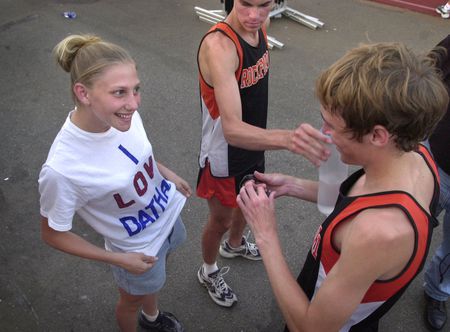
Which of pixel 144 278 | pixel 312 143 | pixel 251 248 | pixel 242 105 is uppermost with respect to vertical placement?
pixel 312 143

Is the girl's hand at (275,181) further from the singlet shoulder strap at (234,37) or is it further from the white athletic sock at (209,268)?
the white athletic sock at (209,268)

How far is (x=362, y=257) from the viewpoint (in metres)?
1.30

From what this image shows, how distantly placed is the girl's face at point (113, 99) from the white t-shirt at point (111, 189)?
67 mm

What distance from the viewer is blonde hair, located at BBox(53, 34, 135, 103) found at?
5.97 feet

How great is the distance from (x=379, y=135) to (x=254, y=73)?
1.12m

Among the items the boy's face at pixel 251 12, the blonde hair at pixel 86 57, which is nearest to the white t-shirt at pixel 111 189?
the blonde hair at pixel 86 57

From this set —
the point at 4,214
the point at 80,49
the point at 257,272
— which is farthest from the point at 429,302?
the point at 4,214

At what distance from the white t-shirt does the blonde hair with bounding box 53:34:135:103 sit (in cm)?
21

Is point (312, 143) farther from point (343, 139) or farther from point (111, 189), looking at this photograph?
point (111, 189)

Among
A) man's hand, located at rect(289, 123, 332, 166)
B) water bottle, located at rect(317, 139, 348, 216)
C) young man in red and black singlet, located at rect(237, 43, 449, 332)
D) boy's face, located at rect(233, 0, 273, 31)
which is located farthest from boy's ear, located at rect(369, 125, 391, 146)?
boy's face, located at rect(233, 0, 273, 31)

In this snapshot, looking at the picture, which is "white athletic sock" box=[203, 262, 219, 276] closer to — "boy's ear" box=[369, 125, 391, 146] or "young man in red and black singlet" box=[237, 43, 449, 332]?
"young man in red and black singlet" box=[237, 43, 449, 332]

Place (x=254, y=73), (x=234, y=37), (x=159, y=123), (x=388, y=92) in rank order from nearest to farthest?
(x=388, y=92) → (x=234, y=37) → (x=254, y=73) → (x=159, y=123)

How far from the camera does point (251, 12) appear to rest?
7.25 ft

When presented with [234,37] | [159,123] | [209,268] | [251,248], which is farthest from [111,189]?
[159,123]
